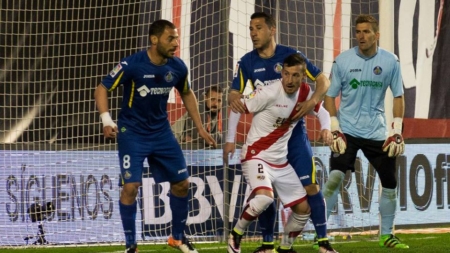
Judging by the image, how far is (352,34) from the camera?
13.5m

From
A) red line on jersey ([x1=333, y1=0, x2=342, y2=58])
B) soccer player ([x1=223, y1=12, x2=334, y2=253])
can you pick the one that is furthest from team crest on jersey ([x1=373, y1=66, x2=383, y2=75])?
red line on jersey ([x1=333, y1=0, x2=342, y2=58])

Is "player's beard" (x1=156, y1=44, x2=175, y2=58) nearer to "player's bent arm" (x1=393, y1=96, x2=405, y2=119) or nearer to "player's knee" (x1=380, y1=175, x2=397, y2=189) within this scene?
"player's bent arm" (x1=393, y1=96, x2=405, y2=119)

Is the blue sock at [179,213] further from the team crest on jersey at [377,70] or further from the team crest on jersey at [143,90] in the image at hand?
the team crest on jersey at [377,70]

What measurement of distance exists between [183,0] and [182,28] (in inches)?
13.2

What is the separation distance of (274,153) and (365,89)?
165cm

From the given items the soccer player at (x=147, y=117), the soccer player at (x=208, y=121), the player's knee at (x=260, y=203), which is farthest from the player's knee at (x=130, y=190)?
the soccer player at (x=208, y=121)

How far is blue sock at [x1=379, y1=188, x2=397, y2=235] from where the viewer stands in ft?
33.7

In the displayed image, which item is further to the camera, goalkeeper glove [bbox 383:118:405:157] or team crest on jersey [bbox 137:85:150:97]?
goalkeeper glove [bbox 383:118:405:157]

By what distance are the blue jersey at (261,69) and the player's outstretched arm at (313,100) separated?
109 mm

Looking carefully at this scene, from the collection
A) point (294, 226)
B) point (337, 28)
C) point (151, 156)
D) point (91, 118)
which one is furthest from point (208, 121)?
point (294, 226)

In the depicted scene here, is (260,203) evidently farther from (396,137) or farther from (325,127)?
(396,137)

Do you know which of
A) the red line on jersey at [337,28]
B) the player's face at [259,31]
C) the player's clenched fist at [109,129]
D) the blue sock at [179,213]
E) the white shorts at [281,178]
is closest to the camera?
the player's clenched fist at [109,129]

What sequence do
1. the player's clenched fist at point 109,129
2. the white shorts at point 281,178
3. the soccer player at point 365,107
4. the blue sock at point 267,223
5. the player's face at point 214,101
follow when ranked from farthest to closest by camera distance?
the player's face at point 214,101 → the soccer player at point 365,107 → the blue sock at point 267,223 → the white shorts at point 281,178 → the player's clenched fist at point 109,129

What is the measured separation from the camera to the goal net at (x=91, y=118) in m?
12.1
